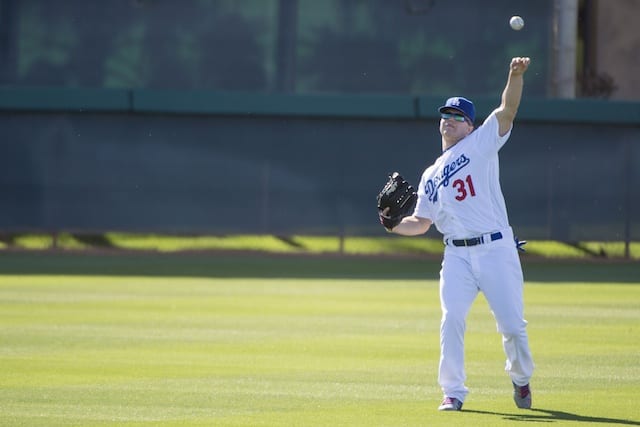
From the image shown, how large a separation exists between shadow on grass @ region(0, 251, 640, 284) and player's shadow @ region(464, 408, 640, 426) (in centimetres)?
1098

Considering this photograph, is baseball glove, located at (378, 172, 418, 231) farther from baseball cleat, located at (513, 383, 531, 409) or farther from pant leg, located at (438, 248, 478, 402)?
baseball cleat, located at (513, 383, 531, 409)

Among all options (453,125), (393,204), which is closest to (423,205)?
(393,204)

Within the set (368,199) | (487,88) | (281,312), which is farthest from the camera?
A: (487,88)

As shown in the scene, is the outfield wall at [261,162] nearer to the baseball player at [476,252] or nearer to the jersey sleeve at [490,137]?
the baseball player at [476,252]

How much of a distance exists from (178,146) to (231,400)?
50.8 ft

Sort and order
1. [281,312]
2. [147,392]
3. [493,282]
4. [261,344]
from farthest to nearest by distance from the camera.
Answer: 1. [281,312]
2. [261,344]
3. [147,392]
4. [493,282]

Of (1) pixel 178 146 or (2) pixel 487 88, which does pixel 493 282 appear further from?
(2) pixel 487 88

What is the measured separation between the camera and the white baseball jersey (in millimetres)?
8867

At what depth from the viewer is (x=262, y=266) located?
2223 cm

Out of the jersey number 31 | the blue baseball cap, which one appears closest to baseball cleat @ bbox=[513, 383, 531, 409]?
the jersey number 31

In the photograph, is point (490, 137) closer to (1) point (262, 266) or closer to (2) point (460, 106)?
(2) point (460, 106)

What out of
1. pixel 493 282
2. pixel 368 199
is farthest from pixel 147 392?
pixel 368 199

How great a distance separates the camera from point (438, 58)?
98.8ft

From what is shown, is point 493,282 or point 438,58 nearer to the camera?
point 493,282
